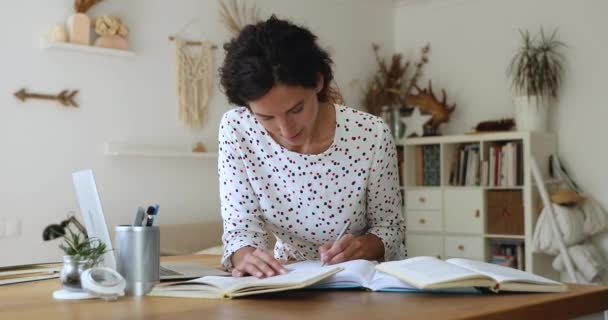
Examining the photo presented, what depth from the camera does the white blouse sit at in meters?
1.71

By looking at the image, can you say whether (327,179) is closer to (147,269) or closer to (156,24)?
(147,269)

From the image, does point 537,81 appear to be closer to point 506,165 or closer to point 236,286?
point 506,165

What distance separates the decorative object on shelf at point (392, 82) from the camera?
214 inches

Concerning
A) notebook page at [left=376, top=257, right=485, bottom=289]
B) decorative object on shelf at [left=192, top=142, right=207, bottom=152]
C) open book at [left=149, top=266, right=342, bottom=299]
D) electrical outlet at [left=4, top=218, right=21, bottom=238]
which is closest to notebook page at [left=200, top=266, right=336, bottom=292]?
open book at [left=149, top=266, right=342, bottom=299]

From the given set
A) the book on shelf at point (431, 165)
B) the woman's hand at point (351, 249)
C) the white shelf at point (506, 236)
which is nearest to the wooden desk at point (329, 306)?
the woman's hand at point (351, 249)

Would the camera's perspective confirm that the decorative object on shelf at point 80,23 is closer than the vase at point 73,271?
No

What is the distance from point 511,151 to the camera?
466 centimetres

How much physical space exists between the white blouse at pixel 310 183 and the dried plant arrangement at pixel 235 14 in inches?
117

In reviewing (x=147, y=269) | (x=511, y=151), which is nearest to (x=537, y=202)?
(x=511, y=151)

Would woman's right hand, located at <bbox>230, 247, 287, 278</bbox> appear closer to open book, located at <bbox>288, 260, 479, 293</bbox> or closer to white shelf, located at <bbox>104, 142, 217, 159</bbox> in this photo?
open book, located at <bbox>288, 260, 479, 293</bbox>

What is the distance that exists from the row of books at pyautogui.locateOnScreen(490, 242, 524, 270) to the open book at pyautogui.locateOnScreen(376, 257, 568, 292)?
3.56m

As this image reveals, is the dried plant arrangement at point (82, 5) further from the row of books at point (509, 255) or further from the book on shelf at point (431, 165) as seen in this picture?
the row of books at point (509, 255)

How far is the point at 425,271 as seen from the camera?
122 centimetres

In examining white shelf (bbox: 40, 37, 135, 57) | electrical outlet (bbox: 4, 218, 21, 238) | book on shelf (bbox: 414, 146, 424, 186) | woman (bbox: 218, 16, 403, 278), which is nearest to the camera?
woman (bbox: 218, 16, 403, 278)
